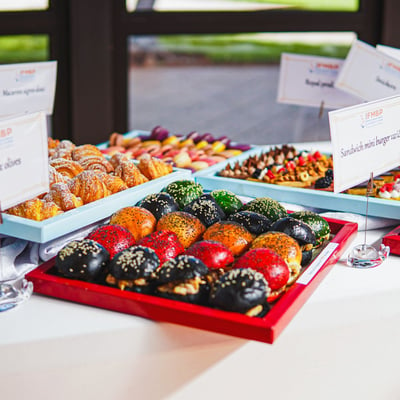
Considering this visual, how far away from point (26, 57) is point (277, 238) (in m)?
4.06

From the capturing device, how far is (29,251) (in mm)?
1348

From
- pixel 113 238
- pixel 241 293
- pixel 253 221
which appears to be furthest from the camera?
pixel 253 221

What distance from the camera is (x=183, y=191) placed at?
1549 mm

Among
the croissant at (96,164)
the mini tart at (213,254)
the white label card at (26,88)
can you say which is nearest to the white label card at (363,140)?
the mini tart at (213,254)

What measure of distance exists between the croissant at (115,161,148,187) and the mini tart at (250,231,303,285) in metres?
0.47

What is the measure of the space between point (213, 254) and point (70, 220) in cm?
33

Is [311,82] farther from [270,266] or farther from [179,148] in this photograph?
[270,266]

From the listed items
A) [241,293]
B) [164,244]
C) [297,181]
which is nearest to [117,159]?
[297,181]

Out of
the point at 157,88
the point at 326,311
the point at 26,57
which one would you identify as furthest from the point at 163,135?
the point at 157,88

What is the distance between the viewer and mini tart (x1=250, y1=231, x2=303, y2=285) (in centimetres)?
119

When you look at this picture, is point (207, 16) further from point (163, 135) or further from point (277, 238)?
point (277, 238)

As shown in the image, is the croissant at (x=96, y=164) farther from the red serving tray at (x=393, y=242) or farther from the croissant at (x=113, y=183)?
the red serving tray at (x=393, y=242)

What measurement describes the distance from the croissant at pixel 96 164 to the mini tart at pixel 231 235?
508 mm

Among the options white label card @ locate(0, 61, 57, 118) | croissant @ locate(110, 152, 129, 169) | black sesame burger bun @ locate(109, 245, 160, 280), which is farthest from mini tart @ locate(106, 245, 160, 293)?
white label card @ locate(0, 61, 57, 118)
